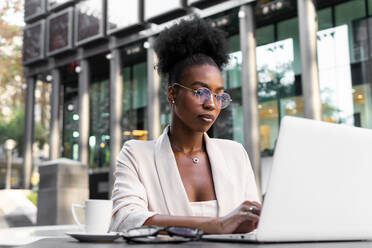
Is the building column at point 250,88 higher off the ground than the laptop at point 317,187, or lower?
higher

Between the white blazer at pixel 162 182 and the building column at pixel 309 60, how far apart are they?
23.3ft

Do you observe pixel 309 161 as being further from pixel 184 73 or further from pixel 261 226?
pixel 184 73

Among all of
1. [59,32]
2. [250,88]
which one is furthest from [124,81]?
[250,88]

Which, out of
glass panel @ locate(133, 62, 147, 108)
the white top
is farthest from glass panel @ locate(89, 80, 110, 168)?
the white top

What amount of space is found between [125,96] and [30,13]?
5257mm

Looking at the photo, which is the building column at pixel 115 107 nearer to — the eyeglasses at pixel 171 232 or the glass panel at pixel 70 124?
the glass panel at pixel 70 124

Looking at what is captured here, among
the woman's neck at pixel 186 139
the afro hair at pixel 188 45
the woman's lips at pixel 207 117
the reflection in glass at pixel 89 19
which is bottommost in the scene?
the woman's neck at pixel 186 139

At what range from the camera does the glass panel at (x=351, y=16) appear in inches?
376

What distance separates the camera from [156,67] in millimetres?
2367

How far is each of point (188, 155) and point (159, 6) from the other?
1006 centimetres

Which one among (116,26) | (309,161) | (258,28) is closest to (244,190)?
(309,161)

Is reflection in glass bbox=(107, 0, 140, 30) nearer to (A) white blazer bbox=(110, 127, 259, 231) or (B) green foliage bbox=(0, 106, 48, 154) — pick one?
(B) green foliage bbox=(0, 106, 48, 154)

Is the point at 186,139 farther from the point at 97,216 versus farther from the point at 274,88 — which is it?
the point at 274,88

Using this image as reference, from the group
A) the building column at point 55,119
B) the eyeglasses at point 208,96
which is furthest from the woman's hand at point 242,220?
the building column at point 55,119
